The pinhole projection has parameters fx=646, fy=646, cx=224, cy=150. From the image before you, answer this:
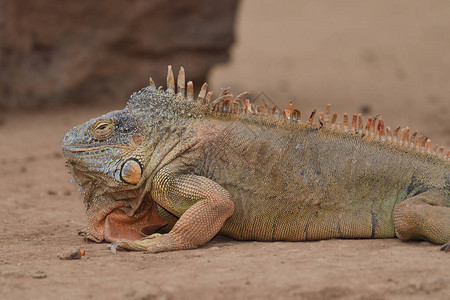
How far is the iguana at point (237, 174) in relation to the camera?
23.0ft

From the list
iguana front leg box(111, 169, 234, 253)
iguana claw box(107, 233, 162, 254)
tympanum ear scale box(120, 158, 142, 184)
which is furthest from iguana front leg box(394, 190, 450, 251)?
tympanum ear scale box(120, 158, 142, 184)

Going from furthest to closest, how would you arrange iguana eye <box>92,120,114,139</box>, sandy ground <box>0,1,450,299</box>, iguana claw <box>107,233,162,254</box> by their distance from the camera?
1. iguana eye <box>92,120,114,139</box>
2. iguana claw <box>107,233,162,254</box>
3. sandy ground <box>0,1,450,299</box>

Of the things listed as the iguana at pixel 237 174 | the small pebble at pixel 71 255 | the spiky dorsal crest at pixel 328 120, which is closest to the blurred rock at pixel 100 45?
the iguana at pixel 237 174

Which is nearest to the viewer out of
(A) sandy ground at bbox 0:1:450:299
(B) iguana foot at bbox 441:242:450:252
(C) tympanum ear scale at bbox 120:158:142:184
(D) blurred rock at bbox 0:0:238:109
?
(A) sandy ground at bbox 0:1:450:299

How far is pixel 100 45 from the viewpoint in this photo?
60.0 feet

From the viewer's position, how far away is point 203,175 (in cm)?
727

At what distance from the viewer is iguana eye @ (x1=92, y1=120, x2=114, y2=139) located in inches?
292

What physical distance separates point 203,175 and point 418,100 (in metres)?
13.5

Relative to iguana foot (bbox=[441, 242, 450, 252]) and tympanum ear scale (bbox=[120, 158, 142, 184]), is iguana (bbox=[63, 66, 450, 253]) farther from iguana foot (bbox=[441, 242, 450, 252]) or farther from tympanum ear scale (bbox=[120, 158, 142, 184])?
iguana foot (bbox=[441, 242, 450, 252])

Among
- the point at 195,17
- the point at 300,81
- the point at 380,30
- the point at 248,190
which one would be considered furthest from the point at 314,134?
the point at 380,30

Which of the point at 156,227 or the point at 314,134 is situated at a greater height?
the point at 314,134

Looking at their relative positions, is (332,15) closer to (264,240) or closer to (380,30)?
(380,30)

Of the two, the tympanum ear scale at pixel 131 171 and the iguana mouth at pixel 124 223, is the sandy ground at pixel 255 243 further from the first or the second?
the tympanum ear scale at pixel 131 171

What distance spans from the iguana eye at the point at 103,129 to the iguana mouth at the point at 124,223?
81 cm
